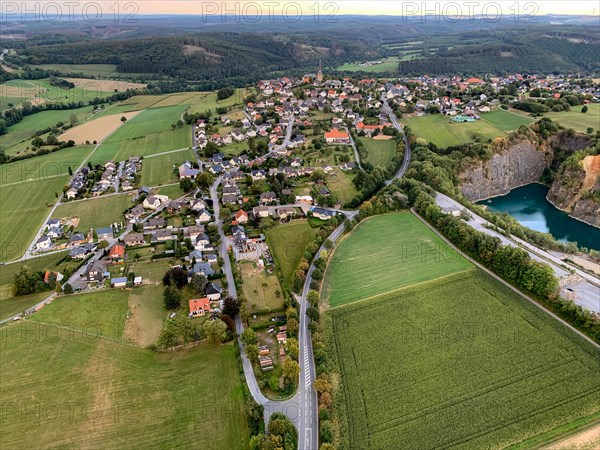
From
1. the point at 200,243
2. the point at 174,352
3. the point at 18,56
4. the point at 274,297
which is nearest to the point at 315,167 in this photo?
the point at 200,243

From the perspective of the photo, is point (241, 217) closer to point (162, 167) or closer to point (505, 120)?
point (162, 167)

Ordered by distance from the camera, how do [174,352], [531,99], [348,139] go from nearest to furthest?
[174,352] < [348,139] < [531,99]

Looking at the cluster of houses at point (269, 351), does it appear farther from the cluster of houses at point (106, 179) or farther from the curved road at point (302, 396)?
the cluster of houses at point (106, 179)

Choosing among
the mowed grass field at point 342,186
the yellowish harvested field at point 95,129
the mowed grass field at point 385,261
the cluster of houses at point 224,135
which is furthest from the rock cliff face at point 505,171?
the yellowish harvested field at point 95,129

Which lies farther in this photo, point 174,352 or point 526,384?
point 174,352

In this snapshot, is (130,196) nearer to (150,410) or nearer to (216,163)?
(216,163)

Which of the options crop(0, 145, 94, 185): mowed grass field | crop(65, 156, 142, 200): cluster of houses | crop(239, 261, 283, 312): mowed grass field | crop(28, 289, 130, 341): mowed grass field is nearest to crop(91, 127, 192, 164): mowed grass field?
crop(0, 145, 94, 185): mowed grass field

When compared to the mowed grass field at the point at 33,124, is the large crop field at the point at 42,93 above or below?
above
